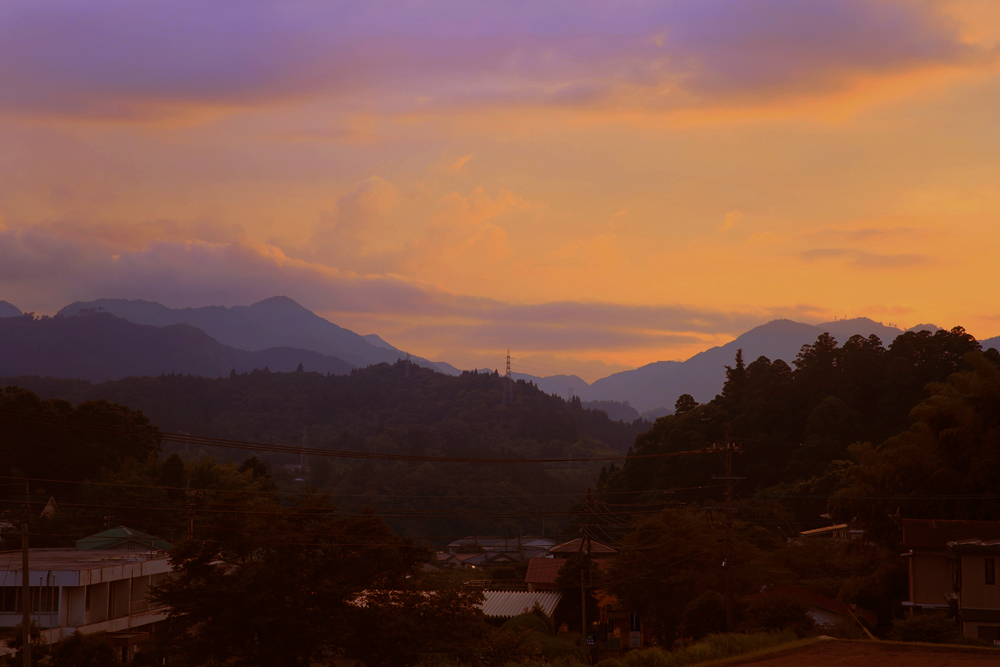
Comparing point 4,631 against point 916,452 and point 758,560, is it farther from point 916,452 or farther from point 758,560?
point 916,452

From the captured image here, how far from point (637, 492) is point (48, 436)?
49448 mm

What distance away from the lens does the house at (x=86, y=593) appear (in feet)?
112

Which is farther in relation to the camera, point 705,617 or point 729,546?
point 705,617

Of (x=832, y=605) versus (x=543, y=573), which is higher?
(x=832, y=605)

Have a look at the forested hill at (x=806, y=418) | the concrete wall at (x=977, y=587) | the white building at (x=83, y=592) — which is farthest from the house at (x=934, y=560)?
the white building at (x=83, y=592)

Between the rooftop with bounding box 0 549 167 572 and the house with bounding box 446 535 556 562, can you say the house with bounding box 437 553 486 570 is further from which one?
the rooftop with bounding box 0 549 167 572

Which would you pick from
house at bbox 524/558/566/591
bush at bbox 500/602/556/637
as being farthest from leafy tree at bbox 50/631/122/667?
house at bbox 524/558/566/591

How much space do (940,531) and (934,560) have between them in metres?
1.10

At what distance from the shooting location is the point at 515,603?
4759cm

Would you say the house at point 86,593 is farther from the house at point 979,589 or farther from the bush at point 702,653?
the house at point 979,589

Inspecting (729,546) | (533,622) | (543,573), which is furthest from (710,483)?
(729,546)

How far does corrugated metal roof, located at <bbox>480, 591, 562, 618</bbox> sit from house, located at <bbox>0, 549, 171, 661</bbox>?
53.1 feet

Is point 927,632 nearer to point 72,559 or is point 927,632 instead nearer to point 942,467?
point 942,467

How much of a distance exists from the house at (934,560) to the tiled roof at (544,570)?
31.3 m
